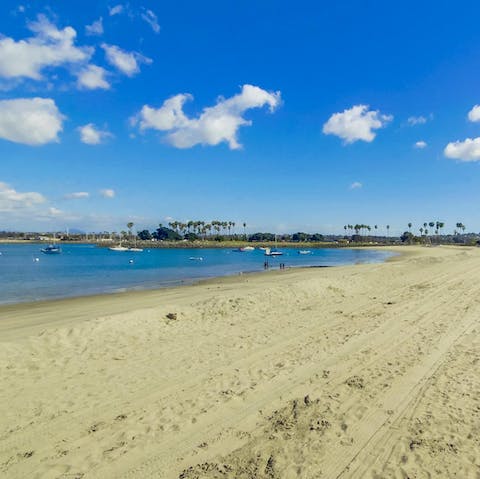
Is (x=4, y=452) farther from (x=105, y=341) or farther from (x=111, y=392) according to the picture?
(x=105, y=341)

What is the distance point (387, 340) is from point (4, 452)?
950 cm

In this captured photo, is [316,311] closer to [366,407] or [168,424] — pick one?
[366,407]

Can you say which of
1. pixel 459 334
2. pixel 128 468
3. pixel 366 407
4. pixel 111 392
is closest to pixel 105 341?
pixel 111 392

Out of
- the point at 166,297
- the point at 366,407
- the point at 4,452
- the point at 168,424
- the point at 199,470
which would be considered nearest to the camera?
the point at 199,470

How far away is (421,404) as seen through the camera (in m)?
6.69

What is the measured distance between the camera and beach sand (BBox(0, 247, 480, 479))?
507cm

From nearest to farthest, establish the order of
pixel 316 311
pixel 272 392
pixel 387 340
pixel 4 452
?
pixel 4 452
pixel 272 392
pixel 387 340
pixel 316 311

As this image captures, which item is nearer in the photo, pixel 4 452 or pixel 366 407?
pixel 4 452

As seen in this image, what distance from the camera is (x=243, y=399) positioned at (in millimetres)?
7012

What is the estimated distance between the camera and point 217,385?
774cm

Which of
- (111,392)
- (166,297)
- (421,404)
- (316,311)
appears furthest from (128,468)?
(166,297)

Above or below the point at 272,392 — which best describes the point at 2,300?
below

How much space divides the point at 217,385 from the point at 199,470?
2.85m

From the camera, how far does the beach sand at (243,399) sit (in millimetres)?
5070
